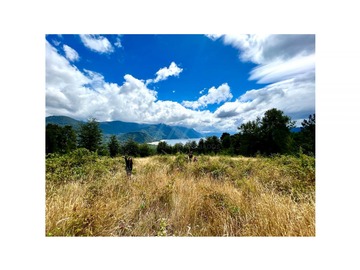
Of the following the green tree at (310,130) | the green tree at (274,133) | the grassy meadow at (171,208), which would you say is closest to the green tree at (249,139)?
the green tree at (274,133)

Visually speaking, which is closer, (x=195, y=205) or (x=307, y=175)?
(x=195, y=205)

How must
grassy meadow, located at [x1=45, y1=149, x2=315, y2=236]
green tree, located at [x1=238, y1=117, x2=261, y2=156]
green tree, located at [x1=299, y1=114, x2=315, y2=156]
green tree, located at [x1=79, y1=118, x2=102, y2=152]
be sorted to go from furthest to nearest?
green tree, located at [x1=238, y1=117, x2=261, y2=156] → green tree, located at [x1=79, y1=118, x2=102, y2=152] → green tree, located at [x1=299, y1=114, x2=315, y2=156] → grassy meadow, located at [x1=45, y1=149, x2=315, y2=236]

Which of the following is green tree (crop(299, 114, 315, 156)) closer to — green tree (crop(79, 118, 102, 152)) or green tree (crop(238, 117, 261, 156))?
green tree (crop(238, 117, 261, 156))

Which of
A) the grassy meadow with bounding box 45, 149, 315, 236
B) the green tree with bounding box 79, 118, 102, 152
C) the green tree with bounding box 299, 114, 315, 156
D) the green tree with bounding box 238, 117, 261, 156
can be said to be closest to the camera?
the grassy meadow with bounding box 45, 149, 315, 236

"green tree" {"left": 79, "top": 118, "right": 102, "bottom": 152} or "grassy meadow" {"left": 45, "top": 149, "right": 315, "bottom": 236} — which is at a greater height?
"green tree" {"left": 79, "top": 118, "right": 102, "bottom": 152}

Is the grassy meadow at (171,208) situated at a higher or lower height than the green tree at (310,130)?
lower

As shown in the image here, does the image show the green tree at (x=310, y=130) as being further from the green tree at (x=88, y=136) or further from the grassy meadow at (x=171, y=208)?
the green tree at (x=88, y=136)

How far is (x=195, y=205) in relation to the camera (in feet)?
7.90

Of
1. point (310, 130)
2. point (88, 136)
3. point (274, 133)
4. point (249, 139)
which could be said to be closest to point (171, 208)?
point (310, 130)

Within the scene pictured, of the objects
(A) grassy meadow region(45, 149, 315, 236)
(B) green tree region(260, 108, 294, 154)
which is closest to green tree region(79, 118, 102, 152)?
(A) grassy meadow region(45, 149, 315, 236)

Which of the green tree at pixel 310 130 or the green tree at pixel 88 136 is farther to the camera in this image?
the green tree at pixel 88 136
